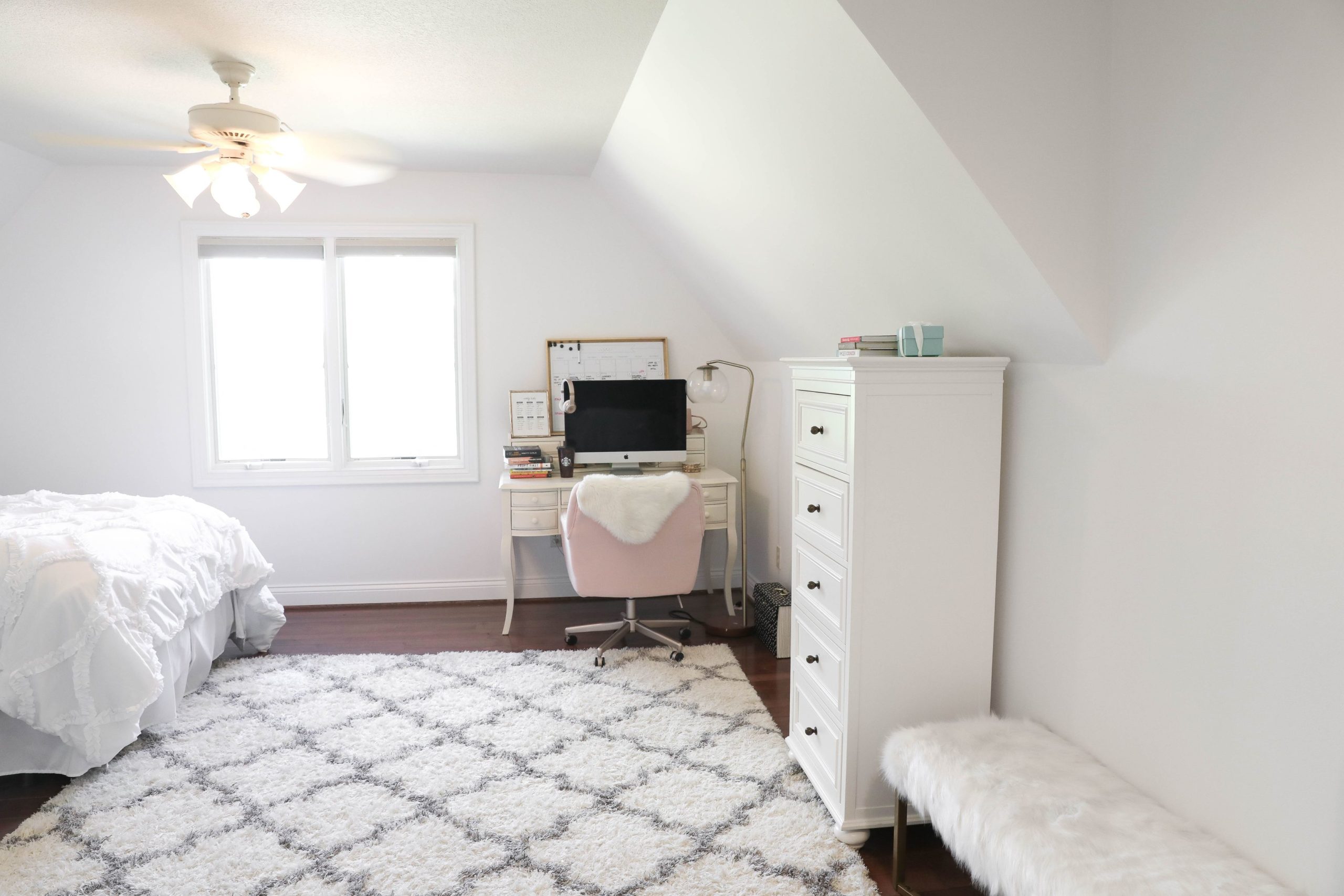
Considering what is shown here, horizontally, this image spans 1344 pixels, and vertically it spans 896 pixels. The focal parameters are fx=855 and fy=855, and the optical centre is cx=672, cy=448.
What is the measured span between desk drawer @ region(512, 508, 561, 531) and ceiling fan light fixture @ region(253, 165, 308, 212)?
Answer: 177 cm

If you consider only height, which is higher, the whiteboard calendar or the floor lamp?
the whiteboard calendar

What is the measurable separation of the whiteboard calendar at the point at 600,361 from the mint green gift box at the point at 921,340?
2.58 m

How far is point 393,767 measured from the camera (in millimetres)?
2811

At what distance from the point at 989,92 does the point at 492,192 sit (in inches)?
134

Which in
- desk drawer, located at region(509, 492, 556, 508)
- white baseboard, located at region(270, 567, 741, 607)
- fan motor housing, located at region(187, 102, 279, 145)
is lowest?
white baseboard, located at region(270, 567, 741, 607)

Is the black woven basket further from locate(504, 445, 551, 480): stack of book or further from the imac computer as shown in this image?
locate(504, 445, 551, 480): stack of book

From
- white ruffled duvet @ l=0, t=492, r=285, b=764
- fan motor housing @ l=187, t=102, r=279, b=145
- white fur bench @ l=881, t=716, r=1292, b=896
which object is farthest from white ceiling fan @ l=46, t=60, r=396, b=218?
white fur bench @ l=881, t=716, r=1292, b=896

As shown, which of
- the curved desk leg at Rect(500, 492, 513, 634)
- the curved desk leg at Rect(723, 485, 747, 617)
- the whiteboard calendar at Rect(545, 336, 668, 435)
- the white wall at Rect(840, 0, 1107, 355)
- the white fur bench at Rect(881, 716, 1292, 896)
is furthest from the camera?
the whiteboard calendar at Rect(545, 336, 668, 435)

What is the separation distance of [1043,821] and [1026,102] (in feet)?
4.88

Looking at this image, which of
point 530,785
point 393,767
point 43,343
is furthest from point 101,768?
point 43,343

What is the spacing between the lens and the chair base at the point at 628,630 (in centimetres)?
381

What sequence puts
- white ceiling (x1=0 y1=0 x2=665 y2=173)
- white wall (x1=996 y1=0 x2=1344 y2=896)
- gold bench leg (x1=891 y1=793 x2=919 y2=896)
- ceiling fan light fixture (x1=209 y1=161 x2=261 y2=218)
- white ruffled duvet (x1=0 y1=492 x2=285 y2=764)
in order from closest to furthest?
white wall (x1=996 y1=0 x2=1344 y2=896) < gold bench leg (x1=891 y1=793 x2=919 y2=896) < white ceiling (x1=0 y1=0 x2=665 y2=173) < white ruffled duvet (x1=0 y1=492 x2=285 y2=764) < ceiling fan light fixture (x1=209 y1=161 x2=261 y2=218)

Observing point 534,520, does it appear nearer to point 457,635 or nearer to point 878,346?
point 457,635

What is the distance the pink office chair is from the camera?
12.0 feet
